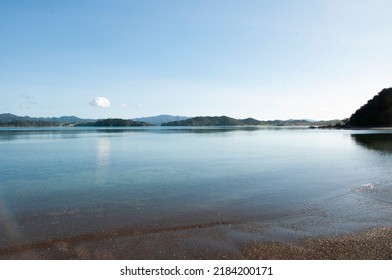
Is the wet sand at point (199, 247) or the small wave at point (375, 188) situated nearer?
the wet sand at point (199, 247)

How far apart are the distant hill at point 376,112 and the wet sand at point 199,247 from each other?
585 feet

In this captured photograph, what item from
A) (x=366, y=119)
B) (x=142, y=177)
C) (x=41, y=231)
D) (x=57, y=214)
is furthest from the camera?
(x=366, y=119)

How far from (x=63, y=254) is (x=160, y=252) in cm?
375

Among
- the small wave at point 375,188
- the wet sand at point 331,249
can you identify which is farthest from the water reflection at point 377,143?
the wet sand at point 331,249

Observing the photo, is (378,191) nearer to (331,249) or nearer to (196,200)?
(331,249)

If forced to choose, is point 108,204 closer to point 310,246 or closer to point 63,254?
point 63,254

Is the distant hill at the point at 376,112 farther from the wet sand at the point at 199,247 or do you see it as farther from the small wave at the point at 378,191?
the wet sand at the point at 199,247

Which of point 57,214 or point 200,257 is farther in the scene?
point 57,214

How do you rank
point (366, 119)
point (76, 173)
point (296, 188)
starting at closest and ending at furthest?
point (296, 188) → point (76, 173) → point (366, 119)

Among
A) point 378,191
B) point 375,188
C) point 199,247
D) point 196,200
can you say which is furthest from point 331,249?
point 375,188

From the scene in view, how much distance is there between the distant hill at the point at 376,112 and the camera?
16741 cm

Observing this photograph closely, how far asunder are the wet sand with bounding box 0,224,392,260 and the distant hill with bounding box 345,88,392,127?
585 feet

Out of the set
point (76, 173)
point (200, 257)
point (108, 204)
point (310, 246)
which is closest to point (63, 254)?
point (200, 257)
